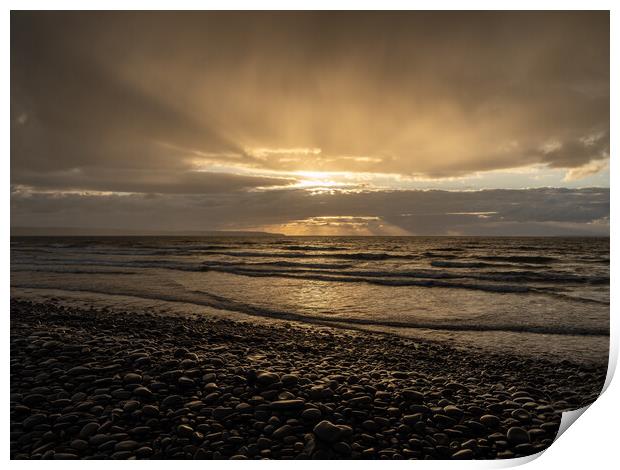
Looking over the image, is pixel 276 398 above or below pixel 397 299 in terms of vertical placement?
above

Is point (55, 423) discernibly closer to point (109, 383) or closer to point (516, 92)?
point (109, 383)

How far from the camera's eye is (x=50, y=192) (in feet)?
28.2

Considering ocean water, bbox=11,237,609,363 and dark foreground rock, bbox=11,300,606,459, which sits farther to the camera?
ocean water, bbox=11,237,609,363

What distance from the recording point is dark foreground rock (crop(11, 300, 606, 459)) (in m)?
2.71

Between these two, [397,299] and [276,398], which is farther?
[397,299]

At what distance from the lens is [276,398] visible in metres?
3.22

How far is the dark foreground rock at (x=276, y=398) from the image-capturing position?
107 inches

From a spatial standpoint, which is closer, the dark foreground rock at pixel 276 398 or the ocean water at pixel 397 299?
the dark foreground rock at pixel 276 398

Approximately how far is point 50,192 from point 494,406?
32.7 ft
